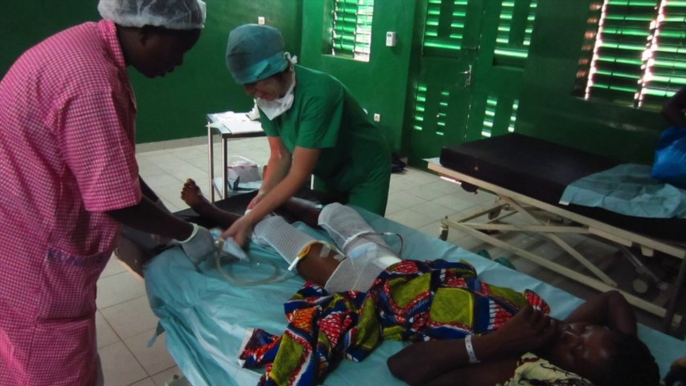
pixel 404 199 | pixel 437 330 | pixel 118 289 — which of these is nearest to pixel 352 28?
pixel 404 199

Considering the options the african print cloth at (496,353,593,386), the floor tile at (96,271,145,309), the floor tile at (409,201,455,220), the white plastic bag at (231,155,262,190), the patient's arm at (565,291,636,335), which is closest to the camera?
the african print cloth at (496,353,593,386)

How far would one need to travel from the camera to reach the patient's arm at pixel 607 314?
1325 mm

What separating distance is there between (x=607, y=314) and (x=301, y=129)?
1166mm

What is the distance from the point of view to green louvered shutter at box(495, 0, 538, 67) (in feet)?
11.4

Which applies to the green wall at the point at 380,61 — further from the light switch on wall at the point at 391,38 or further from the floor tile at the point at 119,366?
the floor tile at the point at 119,366

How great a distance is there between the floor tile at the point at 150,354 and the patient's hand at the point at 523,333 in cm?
130

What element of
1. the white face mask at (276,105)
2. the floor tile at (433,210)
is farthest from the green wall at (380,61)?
the white face mask at (276,105)

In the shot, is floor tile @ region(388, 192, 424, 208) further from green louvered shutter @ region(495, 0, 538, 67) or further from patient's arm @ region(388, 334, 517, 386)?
patient's arm @ region(388, 334, 517, 386)

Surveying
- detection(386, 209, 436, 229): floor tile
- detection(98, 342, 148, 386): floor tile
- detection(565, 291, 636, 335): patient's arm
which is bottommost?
detection(98, 342, 148, 386): floor tile

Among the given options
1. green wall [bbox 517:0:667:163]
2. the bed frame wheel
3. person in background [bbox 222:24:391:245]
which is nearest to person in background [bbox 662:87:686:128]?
green wall [bbox 517:0:667:163]

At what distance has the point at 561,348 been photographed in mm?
1220

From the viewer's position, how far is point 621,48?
290 centimetres

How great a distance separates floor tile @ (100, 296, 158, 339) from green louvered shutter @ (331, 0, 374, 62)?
3.33 meters

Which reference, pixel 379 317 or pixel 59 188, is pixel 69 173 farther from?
pixel 379 317
